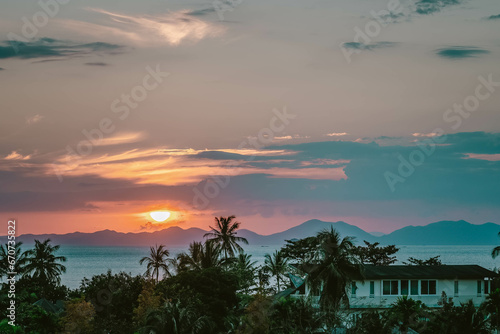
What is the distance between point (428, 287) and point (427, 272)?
1.56 meters

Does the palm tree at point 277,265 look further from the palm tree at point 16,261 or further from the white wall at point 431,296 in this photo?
the palm tree at point 16,261

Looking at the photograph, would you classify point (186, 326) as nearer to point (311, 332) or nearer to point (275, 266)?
point (311, 332)

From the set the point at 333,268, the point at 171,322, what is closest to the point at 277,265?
the point at 333,268

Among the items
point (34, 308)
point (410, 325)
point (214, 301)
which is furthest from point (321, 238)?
point (34, 308)

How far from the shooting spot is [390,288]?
65188 mm

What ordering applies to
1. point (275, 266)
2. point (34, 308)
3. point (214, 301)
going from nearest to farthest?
point (34, 308) → point (214, 301) → point (275, 266)

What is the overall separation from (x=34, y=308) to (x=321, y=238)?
22322mm

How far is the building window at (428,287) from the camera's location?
65.2 m

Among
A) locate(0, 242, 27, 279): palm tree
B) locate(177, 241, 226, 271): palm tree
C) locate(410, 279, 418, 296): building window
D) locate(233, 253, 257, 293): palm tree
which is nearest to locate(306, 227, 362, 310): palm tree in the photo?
locate(410, 279, 418, 296): building window

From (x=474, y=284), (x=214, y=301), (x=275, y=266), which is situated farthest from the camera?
(x=275, y=266)

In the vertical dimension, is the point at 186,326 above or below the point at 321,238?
below

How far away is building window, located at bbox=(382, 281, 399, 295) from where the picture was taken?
6512cm

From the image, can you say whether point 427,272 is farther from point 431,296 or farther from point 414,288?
point 431,296

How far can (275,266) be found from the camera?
303 ft
